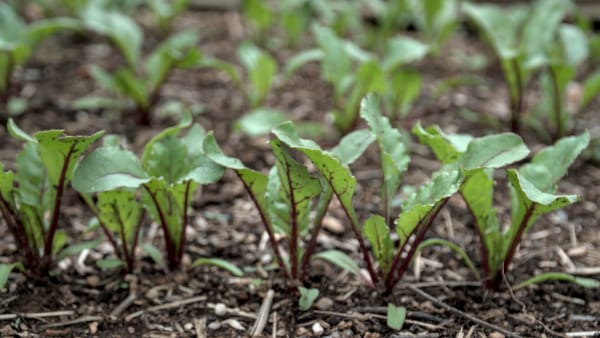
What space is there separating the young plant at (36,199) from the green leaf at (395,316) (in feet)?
2.71

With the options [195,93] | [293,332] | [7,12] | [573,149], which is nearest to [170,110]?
[195,93]

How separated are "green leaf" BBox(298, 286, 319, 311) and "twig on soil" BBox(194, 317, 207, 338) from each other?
0.80 feet

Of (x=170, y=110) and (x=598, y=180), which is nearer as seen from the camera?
(x=598, y=180)

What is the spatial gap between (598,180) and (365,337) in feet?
4.11

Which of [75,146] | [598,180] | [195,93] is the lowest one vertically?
[598,180]

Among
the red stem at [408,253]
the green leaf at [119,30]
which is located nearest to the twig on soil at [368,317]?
the red stem at [408,253]

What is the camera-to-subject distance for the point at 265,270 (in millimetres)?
1973

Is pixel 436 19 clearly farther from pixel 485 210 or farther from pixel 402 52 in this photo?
pixel 485 210

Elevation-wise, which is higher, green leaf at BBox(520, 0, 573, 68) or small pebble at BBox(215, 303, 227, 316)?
green leaf at BBox(520, 0, 573, 68)

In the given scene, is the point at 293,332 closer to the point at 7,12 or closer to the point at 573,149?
the point at 573,149

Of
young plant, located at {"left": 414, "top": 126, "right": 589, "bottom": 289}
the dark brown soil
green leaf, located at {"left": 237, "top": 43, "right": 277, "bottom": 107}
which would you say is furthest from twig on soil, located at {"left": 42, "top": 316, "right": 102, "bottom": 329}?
green leaf, located at {"left": 237, "top": 43, "right": 277, "bottom": 107}

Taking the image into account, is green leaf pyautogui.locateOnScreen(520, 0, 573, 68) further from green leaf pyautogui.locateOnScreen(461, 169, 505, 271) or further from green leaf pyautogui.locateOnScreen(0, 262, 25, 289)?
green leaf pyautogui.locateOnScreen(0, 262, 25, 289)

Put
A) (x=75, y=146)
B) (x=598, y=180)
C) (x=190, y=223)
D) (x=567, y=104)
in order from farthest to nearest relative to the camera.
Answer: (x=567, y=104) → (x=598, y=180) → (x=190, y=223) → (x=75, y=146)

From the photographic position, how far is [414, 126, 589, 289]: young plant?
168 centimetres
